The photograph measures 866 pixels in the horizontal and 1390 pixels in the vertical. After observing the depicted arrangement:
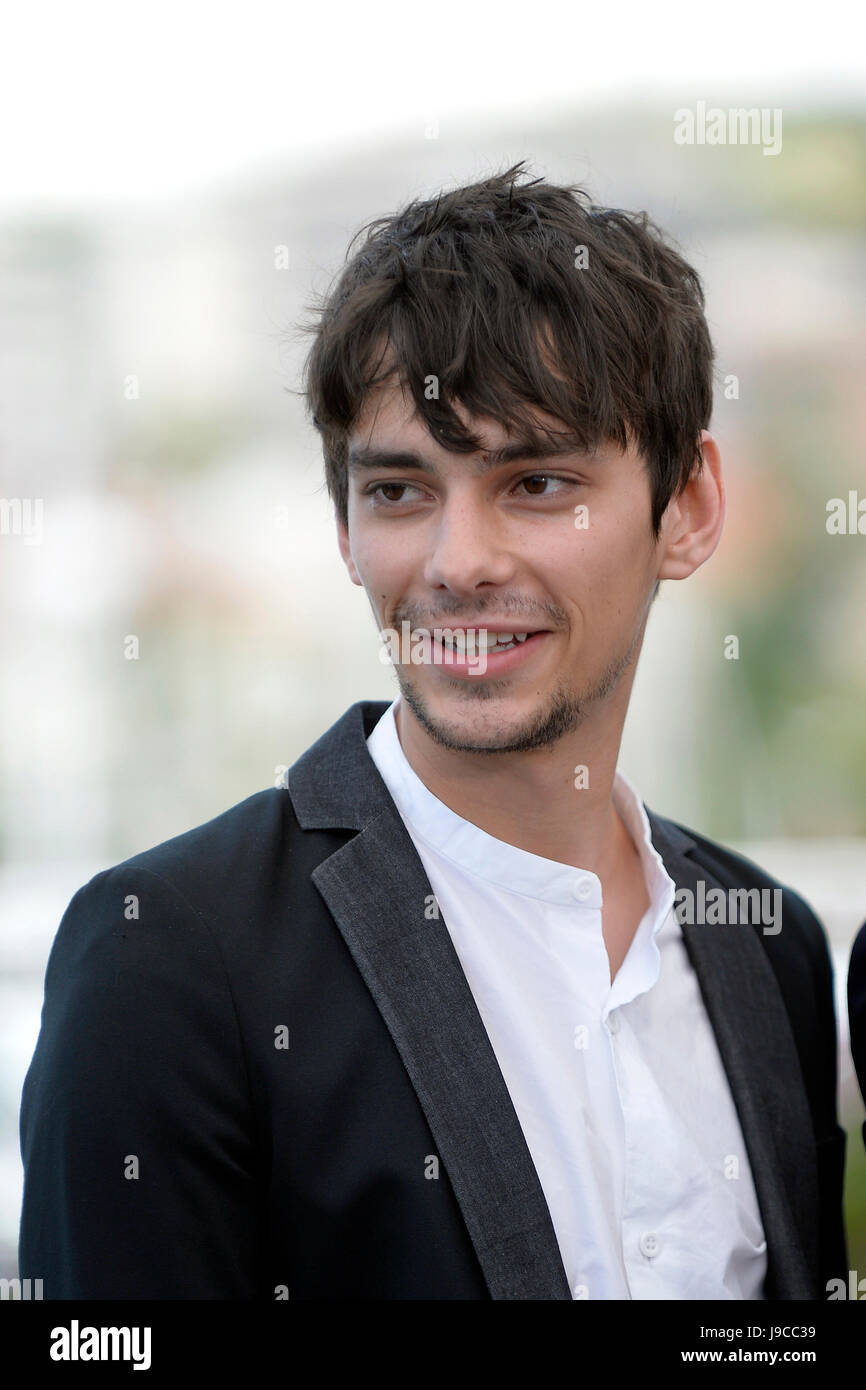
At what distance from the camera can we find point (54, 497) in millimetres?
3373

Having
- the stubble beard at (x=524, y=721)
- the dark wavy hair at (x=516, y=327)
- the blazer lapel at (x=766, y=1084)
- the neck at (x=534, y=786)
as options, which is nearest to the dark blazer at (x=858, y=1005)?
the blazer lapel at (x=766, y=1084)

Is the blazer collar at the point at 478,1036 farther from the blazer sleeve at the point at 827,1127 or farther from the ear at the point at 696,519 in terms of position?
the ear at the point at 696,519

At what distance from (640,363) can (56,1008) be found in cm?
88

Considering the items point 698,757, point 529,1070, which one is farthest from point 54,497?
point 529,1070

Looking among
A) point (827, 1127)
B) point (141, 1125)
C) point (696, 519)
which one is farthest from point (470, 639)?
point (827, 1127)

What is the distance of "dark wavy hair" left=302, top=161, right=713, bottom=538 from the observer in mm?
1233

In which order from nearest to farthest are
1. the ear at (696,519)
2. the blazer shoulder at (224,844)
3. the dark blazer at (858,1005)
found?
the blazer shoulder at (224,844) → the dark blazer at (858,1005) → the ear at (696,519)

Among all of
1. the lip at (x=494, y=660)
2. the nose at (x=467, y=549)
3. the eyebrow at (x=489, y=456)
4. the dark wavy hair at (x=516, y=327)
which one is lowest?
the lip at (x=494, y=660)

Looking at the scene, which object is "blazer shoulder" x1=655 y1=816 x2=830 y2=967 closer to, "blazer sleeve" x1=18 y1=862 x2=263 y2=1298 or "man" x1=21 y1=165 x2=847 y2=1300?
"man" x1=21 y1=165 x2=847 y2=1300

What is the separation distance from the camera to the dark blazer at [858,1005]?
1.38 meters

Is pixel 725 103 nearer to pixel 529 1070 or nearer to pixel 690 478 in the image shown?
pixel 690 478

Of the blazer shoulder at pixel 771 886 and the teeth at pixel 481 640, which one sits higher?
the teeth at pixel 481 640

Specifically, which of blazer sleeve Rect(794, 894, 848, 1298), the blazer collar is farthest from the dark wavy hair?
blazer sleeve Rect(794, 894, 848, 1298)

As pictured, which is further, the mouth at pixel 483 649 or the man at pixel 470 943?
the mouth at pixel 483 649
